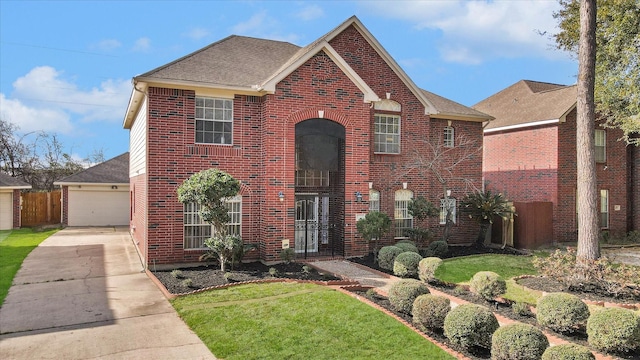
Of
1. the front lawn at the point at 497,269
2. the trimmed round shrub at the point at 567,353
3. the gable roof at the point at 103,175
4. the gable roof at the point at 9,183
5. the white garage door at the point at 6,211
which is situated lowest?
the front lawn at the point at 497,269

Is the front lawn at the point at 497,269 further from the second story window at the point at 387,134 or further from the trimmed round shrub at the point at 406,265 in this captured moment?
the second story window at the point at 387,134

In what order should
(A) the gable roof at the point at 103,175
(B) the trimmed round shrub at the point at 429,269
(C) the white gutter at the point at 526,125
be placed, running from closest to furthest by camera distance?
(B) the trimmed round shrub at the point at 429,269, (C) the white gutter at the point at 526,125, (A) the gable roof at the point at 103,175

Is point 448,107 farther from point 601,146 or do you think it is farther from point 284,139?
point 601,146

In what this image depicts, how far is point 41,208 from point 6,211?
2299mm

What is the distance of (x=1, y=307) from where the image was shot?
952 centimetres

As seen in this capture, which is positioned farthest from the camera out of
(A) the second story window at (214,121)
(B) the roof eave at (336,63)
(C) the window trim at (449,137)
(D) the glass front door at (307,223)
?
(C) the window trim at (449,137)

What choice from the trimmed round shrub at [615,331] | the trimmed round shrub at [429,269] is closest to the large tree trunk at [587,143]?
the trimmed round shrub at [429,269]

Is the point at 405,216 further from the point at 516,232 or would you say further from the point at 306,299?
the point at 306,299

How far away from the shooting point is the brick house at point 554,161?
1970 cm

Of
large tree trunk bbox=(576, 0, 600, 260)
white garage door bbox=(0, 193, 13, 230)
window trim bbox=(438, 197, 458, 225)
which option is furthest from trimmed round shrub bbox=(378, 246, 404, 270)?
white garage door bbox=(0, 193, 13, 230)

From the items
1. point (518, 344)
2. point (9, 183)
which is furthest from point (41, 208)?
point (518, 344)

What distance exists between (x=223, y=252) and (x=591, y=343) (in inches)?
341

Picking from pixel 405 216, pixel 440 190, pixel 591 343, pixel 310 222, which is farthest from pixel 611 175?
pixel 591 343

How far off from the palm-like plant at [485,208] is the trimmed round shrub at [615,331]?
1044 cm
